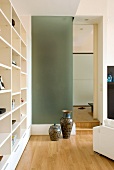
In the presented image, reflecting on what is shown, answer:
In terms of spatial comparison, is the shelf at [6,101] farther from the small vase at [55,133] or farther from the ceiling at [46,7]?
the ceiling at [46,7]

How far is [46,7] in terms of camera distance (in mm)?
5066

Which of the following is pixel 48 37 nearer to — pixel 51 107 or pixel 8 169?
pixel 51 107

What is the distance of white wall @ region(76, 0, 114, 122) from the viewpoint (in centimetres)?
583

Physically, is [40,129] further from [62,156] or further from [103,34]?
[103,34]

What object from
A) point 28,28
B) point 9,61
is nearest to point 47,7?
point 28,28

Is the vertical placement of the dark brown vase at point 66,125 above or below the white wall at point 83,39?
below

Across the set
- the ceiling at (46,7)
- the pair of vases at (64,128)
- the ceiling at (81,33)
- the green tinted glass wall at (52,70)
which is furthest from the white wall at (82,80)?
the pair of vases at (64,128)

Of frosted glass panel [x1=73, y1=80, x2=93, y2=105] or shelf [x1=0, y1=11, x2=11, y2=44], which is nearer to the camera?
shelf [x1=0, y1=11, x2=11, y2=44]

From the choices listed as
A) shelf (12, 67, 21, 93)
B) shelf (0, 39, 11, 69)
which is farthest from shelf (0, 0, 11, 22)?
shelf (12, 67, 21, 93)

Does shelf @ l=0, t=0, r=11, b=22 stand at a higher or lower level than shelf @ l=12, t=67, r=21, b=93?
higher

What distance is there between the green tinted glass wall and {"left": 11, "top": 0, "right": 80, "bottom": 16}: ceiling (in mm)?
377

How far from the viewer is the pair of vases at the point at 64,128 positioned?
202 inches

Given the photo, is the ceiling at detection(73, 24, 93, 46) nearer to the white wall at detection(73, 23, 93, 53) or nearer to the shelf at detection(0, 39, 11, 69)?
the white wall at detection(73, 23, 93, 53)

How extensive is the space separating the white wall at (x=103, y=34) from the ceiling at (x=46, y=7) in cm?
54
